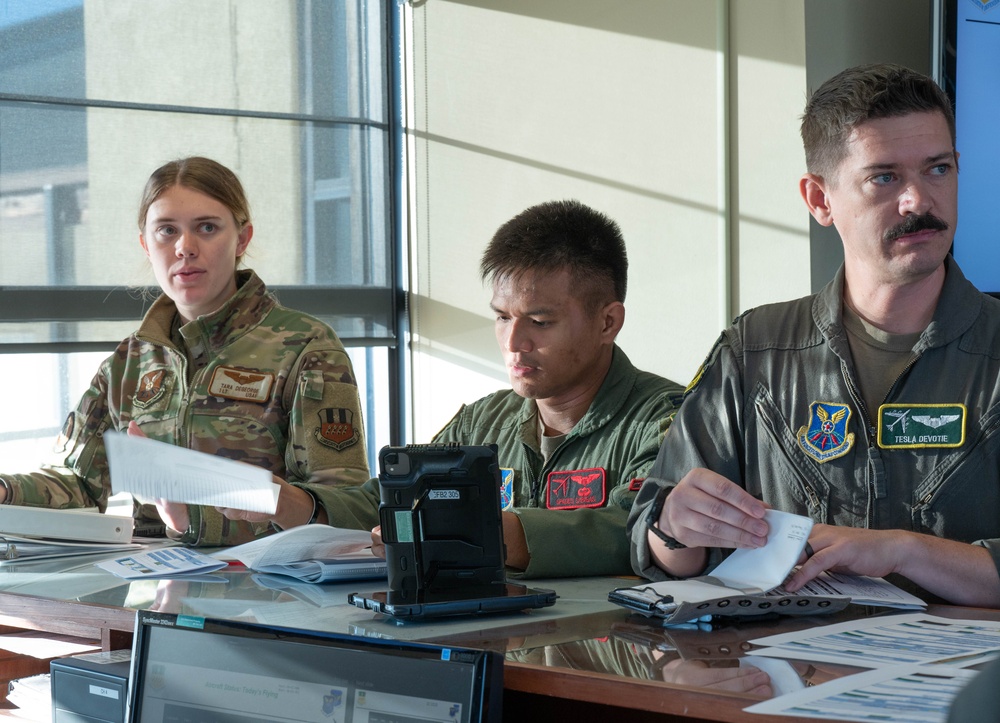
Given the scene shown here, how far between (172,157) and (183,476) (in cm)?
330

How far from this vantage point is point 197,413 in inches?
101

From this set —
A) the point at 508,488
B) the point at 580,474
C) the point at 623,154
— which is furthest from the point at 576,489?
the point at 623,154

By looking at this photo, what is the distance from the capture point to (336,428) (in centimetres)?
249

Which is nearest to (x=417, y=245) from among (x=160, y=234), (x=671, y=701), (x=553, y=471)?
(x=160, y=234)

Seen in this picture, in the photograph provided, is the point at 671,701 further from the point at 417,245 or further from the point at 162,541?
the point at 417,245

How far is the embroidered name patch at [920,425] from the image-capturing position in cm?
178

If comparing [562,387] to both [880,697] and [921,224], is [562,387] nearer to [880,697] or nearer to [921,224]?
[921,224]

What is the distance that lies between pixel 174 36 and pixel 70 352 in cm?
138

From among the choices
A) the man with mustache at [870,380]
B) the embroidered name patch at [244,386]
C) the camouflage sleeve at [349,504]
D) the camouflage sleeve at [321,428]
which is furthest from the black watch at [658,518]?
the embroidered name patch at [244,386]

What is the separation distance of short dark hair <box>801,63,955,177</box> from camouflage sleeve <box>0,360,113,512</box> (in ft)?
5.67

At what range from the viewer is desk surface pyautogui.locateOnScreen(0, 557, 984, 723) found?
118cm

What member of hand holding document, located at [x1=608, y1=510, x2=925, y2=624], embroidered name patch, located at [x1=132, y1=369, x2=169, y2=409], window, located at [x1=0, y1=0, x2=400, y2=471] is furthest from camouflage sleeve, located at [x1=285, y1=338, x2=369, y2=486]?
window, located at [x1=0, y1=0, x2=400, y2=471]

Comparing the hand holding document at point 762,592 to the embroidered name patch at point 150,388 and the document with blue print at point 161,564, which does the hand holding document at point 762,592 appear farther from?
the embroidered name patch at point 150,388

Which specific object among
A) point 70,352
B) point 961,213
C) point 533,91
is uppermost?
point 533,91
